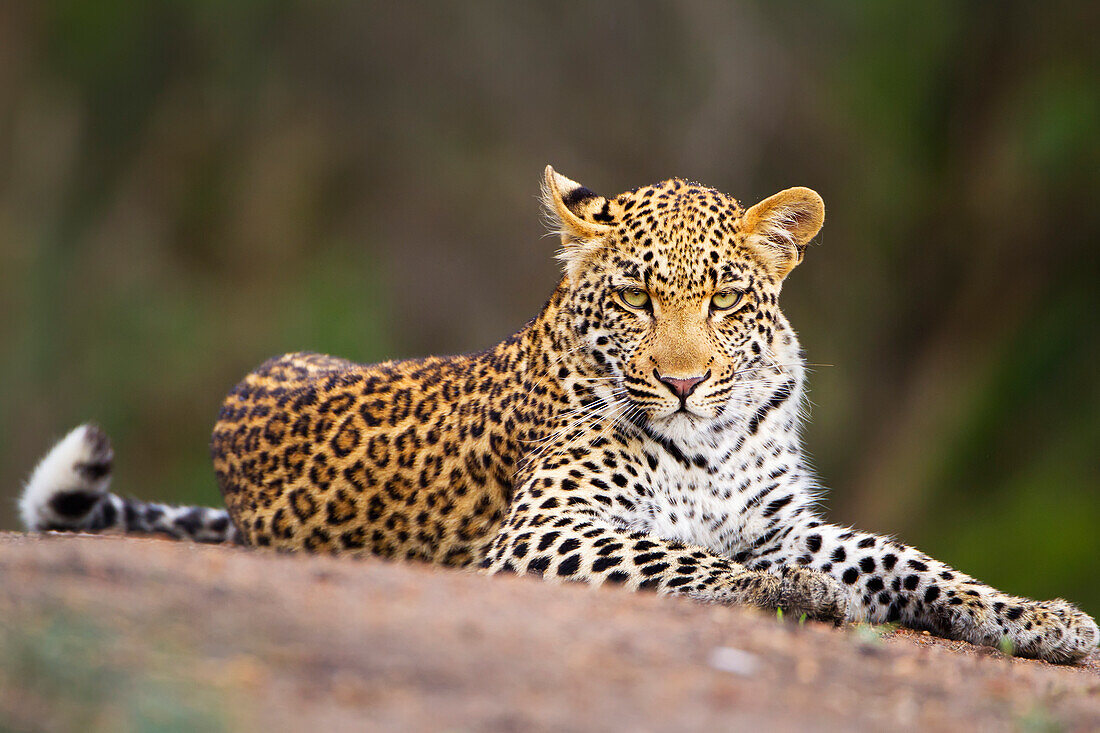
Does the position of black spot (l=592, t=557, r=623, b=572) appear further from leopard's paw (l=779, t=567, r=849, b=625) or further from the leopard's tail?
the leopard's tail

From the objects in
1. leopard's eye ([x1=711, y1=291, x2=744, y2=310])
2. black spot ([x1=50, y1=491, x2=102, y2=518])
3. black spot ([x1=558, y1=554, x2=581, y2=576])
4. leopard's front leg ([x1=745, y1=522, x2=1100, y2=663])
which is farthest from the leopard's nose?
black spot ([x1=50, y1=491, x2=102, y2=518])

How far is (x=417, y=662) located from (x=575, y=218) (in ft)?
14.7

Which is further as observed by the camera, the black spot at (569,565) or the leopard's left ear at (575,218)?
the leopard's left ear at (575,218)

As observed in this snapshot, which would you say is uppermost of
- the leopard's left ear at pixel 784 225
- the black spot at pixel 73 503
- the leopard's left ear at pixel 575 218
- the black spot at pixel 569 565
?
the leopard's left ear at pixel 784 225

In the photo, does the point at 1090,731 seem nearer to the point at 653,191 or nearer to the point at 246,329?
the point at 653,191

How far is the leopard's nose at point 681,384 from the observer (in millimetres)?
7980

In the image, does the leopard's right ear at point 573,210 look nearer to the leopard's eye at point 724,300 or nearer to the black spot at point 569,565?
the leopard's eye at point 724,300

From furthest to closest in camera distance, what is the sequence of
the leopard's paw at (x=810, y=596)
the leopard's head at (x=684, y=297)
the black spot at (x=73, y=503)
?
the black spot at (x=73, y=503)
the leopard's head at (x=684, y=297)
the leopard's paw at (x=810, y=596)

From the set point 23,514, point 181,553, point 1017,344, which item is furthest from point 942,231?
point 181,553

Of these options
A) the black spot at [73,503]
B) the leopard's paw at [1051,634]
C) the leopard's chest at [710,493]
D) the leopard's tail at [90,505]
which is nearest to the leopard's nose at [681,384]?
the leopard's chest at [710,493]

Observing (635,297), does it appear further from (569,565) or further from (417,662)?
(417,662)

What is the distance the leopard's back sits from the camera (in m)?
8.95

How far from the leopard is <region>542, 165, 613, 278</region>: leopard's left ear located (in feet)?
0.05

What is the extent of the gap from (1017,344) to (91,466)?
14.1m
